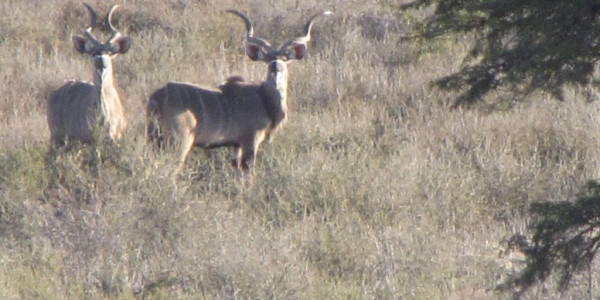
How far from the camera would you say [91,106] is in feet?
36.1

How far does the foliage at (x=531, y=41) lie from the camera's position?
535 cm

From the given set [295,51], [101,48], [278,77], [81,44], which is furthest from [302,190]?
[81,44]

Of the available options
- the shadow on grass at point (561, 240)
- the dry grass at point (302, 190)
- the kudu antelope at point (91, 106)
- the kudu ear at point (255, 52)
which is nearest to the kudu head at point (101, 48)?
the kudu antelope at point (91, 106)

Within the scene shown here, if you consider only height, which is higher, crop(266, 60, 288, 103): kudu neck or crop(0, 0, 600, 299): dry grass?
crop(266, 60, 288, 103): kudu neck

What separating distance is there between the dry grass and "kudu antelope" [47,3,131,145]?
30 centimetres

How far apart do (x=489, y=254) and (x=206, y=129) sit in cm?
390

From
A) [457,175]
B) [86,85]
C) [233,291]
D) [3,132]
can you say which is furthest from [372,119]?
[233,291]

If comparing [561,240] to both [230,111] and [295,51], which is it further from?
[295,51]

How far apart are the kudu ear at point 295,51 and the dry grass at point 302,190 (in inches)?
31.3

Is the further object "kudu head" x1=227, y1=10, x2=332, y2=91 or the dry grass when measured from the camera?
"kudu head" x1=227, y1=10, x2=332, y2=91

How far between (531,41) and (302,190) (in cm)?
457

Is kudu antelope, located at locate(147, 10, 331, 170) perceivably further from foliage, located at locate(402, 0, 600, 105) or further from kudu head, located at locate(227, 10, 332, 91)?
foliage, located at locate(402, 0, 600, 105)

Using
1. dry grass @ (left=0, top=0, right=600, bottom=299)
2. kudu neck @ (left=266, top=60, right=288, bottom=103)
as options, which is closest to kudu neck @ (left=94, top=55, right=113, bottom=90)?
dry grass @ (left=0, top=0, right=600, bottom=299)

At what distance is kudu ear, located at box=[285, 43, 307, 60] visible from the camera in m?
12.1
